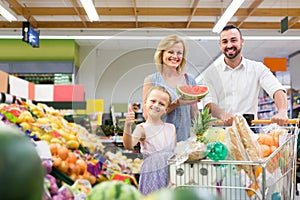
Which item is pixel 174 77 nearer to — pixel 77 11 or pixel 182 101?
pixel 182 101

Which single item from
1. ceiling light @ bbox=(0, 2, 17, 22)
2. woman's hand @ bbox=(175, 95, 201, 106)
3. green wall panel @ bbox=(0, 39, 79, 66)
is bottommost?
woman's hand @ bbox=(175, 95, 201, 106)

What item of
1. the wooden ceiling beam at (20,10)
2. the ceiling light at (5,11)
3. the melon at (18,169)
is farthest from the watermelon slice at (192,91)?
the wooden ceiling beam at (20,10)

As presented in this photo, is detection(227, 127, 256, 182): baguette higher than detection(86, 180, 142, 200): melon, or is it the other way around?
detection(86, 180, 142, 200): melon

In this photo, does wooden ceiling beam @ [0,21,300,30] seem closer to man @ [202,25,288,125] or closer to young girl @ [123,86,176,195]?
man @ [202,25,288,125]

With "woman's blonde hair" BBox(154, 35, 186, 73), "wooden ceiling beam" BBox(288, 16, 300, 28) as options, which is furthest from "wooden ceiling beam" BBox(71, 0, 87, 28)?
"woman's blonde hair" BBox(154, 35, 186, 73)

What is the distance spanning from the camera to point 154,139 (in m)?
1.95

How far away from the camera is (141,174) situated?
1.62 meters

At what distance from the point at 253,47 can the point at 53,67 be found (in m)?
5.85

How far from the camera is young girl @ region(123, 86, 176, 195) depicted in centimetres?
169

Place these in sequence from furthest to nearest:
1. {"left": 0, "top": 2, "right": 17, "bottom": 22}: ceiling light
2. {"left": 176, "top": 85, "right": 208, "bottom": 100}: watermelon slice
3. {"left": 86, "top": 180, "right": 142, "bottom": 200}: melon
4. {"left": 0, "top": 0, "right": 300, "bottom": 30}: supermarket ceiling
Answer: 1. {"left": 0, "top": 0, "right": 300, "bottom": 30}: supermarket ceiling
2. {"left": 0, "top": 2, "right": 17, "bottom": 22}: ceiling light
3. {"left": 176, "top": 85, "right": 208, "bottom": 100}: watermelon slice
4. {"left": 86, "top": 180, "right": 142, "bottom": 200}: melon

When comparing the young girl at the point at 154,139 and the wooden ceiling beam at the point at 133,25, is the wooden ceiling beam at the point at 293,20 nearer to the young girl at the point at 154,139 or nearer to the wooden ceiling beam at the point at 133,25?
the wooden ceiling beam at the point at 133,25

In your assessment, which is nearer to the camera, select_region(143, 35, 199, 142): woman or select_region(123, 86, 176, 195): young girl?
select_region(123, 86, 176, 195): young girl

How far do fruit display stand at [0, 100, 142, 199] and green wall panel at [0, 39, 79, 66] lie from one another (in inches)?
429

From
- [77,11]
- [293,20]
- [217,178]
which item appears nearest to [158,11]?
[77,11]
